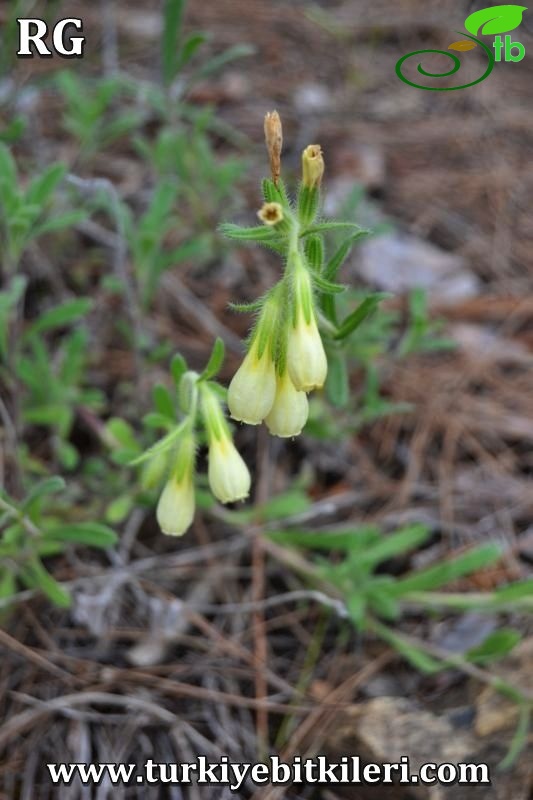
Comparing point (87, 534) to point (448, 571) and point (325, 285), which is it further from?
point (448, 571)

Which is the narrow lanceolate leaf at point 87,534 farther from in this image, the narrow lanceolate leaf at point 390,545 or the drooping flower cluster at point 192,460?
the narrow lanceolate leaf at point 390,545

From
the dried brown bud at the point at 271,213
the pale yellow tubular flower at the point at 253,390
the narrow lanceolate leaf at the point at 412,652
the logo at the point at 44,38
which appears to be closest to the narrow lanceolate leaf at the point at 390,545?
the narrow lanceolate leaf at the point at 412,652

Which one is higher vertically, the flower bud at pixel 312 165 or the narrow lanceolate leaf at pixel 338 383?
the flower bud at pixel 312 165

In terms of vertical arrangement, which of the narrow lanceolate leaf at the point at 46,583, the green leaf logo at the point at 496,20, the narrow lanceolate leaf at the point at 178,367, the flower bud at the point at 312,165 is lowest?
the narrow lanceolate leaf at the point at 46,583

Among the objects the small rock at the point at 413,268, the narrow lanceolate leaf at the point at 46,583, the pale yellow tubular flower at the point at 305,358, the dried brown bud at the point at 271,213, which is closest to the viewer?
the dried brown bud at the point at 271,213

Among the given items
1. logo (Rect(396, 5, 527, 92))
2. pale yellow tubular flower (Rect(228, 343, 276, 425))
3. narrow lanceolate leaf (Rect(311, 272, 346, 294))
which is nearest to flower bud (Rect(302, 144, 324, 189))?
narrow lanceolate leaf (Rect(311, 272, 346, 294))

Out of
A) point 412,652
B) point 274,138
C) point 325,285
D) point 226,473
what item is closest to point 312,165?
point 274,138

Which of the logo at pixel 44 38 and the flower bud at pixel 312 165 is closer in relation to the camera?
the flower bud at pixel 312 165

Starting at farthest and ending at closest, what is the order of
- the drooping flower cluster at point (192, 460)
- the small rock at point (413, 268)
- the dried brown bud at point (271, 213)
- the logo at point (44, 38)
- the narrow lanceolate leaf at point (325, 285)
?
the small rock at point (413, 268) → the logo at point (44, 38) → the drooping flower cluster at point (192, 460) → the narrow lanceolate leaf at point (325, 285) → the dried brown bud at point (271, 213)
